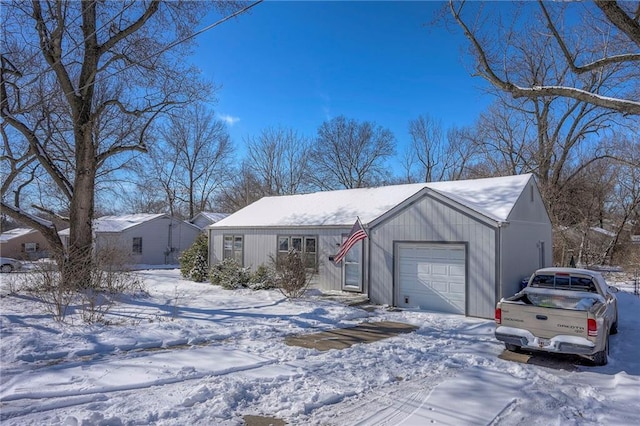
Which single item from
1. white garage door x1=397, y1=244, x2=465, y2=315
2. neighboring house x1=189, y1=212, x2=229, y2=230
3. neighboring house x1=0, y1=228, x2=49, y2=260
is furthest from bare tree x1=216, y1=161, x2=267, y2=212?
white garage door x1=397, y1=244, x2=465, y2=315

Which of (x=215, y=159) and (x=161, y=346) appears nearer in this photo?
(x=161, y=346)

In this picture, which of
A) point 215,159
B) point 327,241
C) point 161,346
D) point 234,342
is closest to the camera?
point 161,346

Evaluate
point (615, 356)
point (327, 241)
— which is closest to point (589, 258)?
point (327, 241)

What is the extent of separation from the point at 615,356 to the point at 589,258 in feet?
85.3

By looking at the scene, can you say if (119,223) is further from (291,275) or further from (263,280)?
(291,275)

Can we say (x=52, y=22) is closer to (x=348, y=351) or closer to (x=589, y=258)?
(x=348, y=351)

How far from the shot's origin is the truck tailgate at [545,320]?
21.8 ft

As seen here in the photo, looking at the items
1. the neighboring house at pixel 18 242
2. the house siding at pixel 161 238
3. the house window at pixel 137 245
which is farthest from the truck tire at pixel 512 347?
the neighboring house at pixel 18 242

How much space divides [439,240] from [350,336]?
4750 millimetres

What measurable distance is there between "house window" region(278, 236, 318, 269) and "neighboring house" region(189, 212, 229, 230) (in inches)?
755

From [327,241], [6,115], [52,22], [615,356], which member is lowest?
[615,356]

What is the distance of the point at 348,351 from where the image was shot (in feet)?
24.3

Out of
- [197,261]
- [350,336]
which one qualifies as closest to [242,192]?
[197,261]

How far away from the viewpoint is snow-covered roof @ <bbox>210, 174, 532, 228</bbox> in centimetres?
1234
